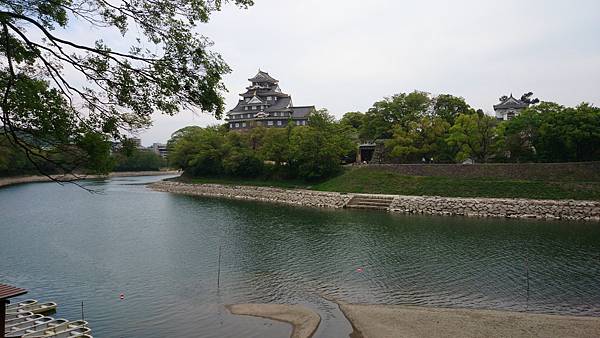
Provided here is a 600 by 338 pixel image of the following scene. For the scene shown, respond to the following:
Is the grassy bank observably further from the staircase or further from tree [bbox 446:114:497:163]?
tree [bbox 446:114:497:163]

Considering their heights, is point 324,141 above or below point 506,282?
above

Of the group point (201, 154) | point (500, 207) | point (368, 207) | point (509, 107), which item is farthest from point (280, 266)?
point (509, 107)

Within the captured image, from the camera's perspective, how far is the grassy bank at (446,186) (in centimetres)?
3008

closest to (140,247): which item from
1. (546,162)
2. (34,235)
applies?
(34,235)

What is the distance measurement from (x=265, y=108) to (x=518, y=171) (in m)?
39.8

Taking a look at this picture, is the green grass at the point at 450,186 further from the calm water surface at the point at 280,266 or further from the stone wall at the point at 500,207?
the calm water surface at the point at 280,266

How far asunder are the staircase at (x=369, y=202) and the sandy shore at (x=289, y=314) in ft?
69.9

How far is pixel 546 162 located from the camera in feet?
118

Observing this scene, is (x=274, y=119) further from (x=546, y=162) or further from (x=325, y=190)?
(x=546, y=162)

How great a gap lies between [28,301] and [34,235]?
13225 mm

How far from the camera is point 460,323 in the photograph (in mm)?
11750

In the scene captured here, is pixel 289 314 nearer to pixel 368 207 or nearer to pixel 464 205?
pixel 464 205

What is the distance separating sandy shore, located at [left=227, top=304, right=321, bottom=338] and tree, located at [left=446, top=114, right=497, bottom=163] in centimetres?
3024

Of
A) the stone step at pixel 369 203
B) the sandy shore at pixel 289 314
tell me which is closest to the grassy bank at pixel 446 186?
the stone step at pixel 369 203
